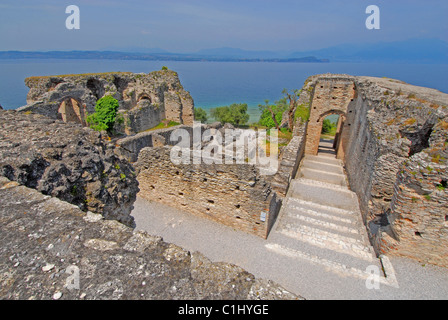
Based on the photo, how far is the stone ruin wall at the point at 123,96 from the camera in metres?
18.0

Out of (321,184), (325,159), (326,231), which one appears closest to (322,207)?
(326,231)

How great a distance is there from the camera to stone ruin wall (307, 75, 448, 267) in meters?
6.06

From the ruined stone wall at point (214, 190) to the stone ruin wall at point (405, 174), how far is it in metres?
3.49

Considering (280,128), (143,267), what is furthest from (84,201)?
(280,128)

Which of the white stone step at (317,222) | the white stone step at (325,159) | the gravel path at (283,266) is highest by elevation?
the white stone step at (325,159)

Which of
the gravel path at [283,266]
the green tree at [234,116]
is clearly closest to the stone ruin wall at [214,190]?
the gravel path at [283,266]

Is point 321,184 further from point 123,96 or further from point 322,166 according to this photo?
point 123,96

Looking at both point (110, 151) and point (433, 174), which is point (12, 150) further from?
point (433, 174)

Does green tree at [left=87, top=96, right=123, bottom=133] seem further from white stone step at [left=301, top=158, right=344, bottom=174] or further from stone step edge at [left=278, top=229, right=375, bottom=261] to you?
stone step edge at [left=278, top=229, right=375, bottom=261]

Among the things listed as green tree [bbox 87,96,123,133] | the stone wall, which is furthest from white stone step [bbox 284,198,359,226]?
green tree [bbox 87,96,123,133]

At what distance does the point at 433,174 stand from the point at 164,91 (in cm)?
2257

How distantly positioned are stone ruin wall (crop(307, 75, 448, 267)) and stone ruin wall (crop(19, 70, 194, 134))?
16836 mm

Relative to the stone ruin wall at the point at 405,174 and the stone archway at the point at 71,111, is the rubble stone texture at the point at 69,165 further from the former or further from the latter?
the stone archway at the point at 71,111

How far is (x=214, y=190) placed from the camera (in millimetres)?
8180
